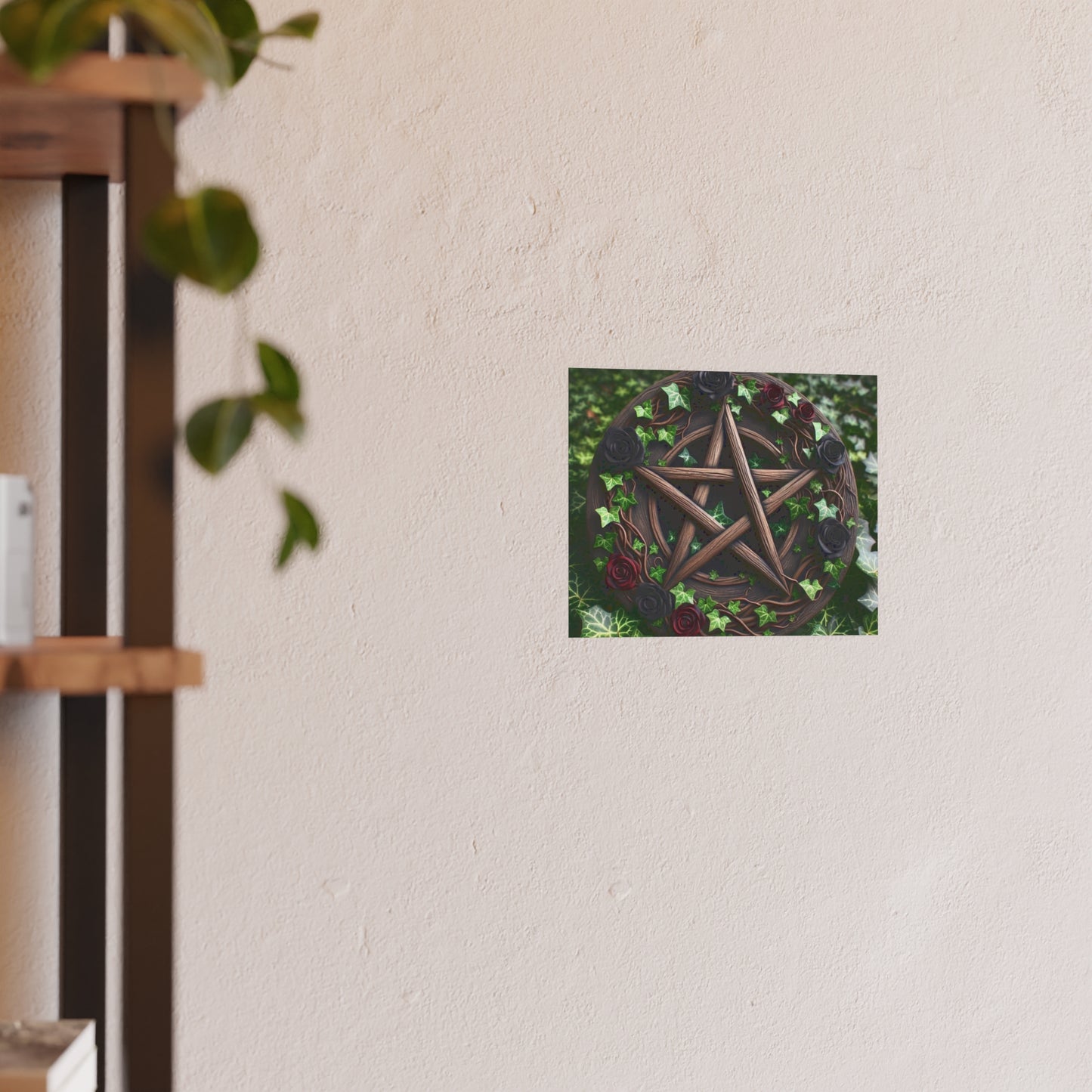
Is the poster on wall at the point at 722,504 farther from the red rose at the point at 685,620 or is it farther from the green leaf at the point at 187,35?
the green leaf at the point at 187,35

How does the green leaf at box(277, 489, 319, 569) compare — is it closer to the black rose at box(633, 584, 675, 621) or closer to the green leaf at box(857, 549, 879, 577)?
the black rose at box(633, 584, 675, 621)

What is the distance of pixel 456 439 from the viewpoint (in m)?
1.44

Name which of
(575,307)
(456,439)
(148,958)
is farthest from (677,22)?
(148,958)

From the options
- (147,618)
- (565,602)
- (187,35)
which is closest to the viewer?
(187,35)

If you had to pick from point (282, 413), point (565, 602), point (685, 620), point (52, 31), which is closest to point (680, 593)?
point (685, 620)

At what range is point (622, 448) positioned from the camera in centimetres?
147

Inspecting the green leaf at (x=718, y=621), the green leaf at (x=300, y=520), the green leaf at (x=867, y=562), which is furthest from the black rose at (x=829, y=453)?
the green leaf at (x=300, y=520)

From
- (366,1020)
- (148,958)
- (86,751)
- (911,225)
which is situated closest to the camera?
(148,958)

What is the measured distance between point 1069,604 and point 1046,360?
1.06ft

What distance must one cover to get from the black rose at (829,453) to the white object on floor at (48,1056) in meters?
1.03

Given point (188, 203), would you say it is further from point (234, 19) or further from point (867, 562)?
point (867, 562)

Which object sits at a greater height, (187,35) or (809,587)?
(187,35)

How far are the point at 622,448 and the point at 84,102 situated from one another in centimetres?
73

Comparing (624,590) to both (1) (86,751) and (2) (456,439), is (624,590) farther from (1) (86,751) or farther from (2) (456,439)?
(1) (86,751)
